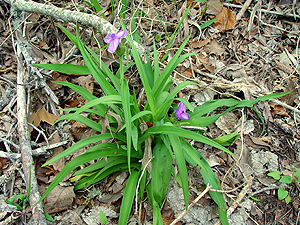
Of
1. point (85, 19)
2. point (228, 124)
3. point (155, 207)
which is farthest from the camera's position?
point (228, 124)

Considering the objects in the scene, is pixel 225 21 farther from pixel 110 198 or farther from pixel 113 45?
pixel 110 198

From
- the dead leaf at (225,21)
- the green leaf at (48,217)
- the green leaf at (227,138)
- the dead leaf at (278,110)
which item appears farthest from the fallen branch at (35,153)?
the dead leaf at (225,21)

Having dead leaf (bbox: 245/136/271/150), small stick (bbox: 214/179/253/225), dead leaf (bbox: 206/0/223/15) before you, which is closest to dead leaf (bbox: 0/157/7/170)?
small stick (bbox: 214/179/253/225)

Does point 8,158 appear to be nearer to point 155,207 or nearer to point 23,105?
point 23,105

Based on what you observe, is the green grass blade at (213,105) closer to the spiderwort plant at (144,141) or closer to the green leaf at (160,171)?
the spiderwort plant at (144,141)

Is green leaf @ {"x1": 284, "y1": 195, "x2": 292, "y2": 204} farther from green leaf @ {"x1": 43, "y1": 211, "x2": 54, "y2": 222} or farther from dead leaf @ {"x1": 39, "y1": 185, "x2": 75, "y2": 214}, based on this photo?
green leaf @ {"x1": 43, "y1": 211, "x2": 54, "y2": 222}

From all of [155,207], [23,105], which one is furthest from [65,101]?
[155,207]
